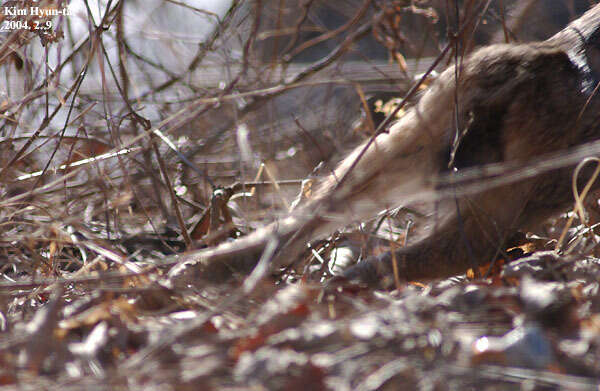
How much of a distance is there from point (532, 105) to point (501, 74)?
21 centimetres

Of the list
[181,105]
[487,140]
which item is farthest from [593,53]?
[181,105]

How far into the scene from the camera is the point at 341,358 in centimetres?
124

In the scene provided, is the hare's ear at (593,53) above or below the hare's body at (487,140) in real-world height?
above

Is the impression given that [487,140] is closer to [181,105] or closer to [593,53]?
[593,53]

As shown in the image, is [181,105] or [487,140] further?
[181,105]

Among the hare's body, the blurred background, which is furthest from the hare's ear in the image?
the blurred background

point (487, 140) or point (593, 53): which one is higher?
point (593, 53)

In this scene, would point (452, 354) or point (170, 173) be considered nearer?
point (452, 354)

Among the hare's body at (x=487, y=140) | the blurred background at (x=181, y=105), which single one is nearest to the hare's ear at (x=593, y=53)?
the hare's body at (x=487, y=140)

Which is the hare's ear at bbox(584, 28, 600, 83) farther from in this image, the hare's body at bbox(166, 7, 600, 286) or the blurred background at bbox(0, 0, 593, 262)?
the blurred background at bbox(0, 0, 593, 262)

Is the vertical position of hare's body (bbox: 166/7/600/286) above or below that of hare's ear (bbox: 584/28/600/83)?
below

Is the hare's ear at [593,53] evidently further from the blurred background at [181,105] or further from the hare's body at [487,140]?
the blurred background at [181,105]

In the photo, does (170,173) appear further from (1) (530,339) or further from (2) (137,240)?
Result: (1) (530,339)

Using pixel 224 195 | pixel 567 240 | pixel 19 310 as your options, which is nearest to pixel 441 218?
pixel 567 240
